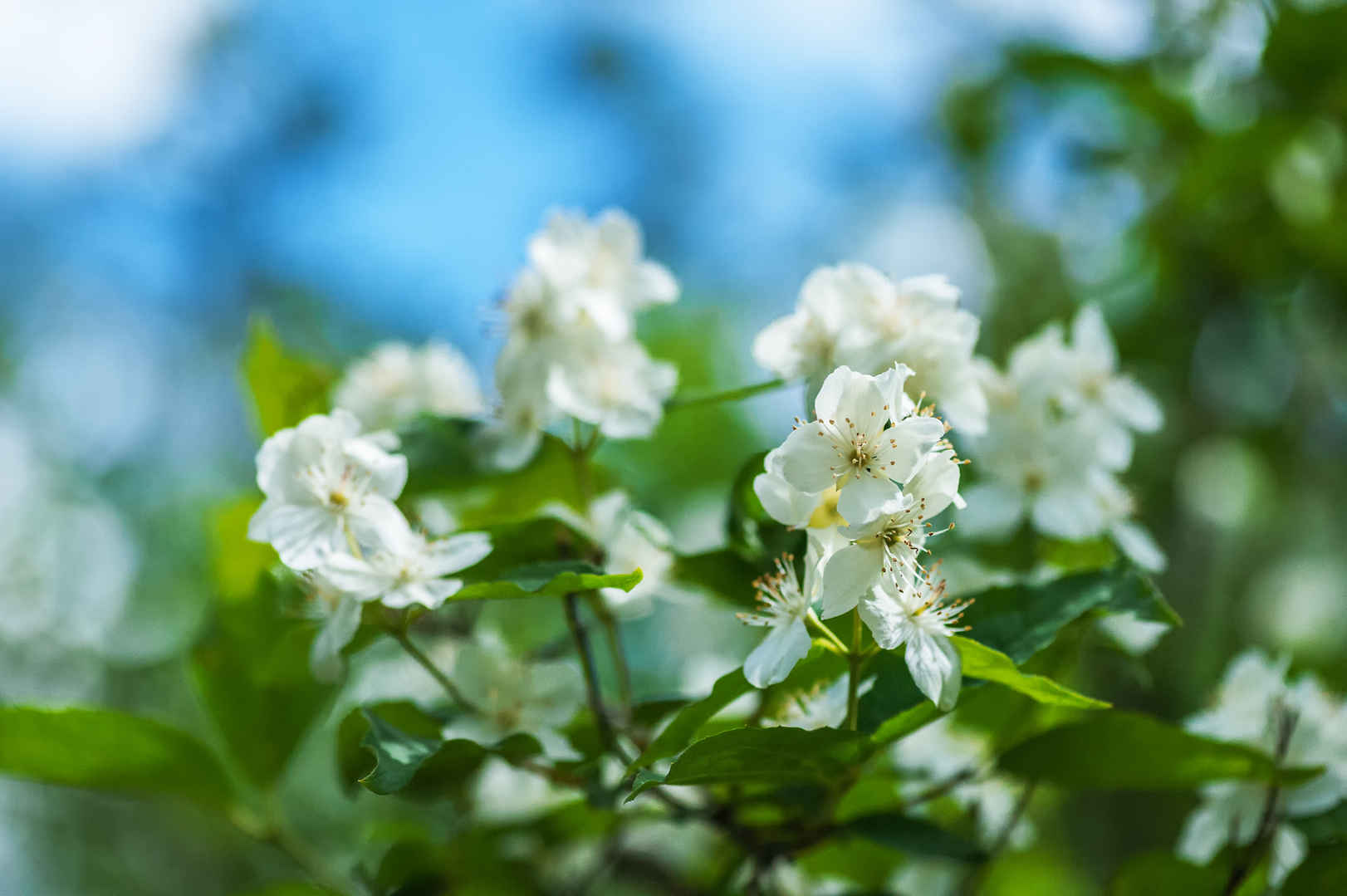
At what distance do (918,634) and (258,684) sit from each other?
2.36ft

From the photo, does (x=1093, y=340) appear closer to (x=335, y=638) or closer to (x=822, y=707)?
(x=822, y=707)

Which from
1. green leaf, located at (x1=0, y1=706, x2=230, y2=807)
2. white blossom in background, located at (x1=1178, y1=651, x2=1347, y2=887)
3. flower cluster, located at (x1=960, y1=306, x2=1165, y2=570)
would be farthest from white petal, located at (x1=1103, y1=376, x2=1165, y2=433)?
green leaf, located at (x1=0, y1=706, x2=230, y2=807)

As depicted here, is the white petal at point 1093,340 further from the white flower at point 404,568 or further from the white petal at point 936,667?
the white flower at point 404,568

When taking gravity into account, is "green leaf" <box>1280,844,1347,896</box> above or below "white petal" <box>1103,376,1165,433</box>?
below

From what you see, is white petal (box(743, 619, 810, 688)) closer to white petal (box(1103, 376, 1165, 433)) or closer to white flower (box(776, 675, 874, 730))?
white flower (box(776, 675, 874, 730))

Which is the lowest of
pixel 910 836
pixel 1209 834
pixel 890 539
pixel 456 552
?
pixel 1209 834

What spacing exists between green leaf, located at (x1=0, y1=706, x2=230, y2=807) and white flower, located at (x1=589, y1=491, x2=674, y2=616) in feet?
1.51

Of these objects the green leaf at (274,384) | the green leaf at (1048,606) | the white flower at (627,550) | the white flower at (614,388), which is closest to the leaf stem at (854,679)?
the green leaf at (1048,606)

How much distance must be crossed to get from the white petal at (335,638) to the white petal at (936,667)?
44 centimetres

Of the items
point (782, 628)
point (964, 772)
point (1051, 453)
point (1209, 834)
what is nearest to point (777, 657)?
point (782, 628)

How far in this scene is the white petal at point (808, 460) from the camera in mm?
750

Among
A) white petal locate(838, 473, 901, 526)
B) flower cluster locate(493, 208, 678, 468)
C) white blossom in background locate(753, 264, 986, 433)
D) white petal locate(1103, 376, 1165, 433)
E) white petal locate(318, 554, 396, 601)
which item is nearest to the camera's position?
white petal locate(838, 473, 901, 526)

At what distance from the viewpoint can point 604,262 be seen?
1139mm

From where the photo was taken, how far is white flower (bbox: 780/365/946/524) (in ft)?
2.45
